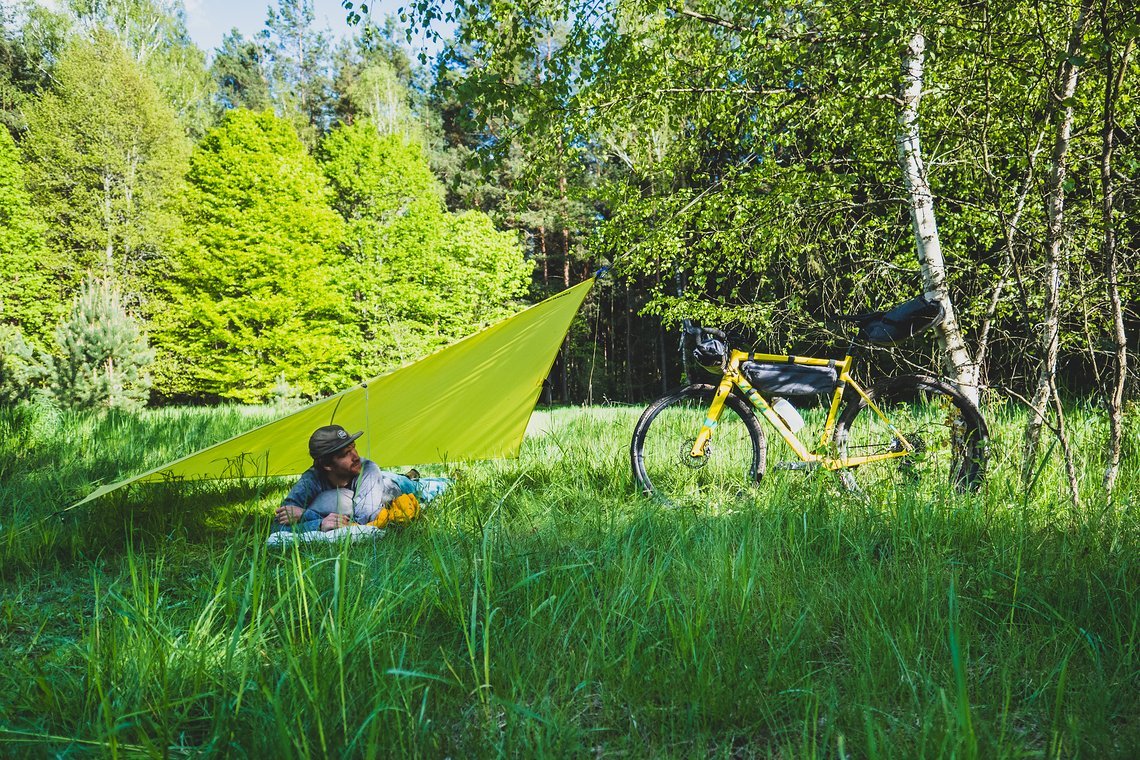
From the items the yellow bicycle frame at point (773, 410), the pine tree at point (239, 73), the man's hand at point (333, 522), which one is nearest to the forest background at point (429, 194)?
the pine tree at point (239, 73)

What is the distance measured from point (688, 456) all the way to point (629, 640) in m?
1.91

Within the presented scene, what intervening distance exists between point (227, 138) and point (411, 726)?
19479mm

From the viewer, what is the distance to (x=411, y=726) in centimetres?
112

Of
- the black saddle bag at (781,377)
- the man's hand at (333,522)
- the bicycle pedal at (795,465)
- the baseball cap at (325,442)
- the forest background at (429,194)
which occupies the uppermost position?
the forest background at (429,194)

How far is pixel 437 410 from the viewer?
136 inches

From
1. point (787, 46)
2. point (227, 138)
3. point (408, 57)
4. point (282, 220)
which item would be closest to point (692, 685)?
point (787, 46)

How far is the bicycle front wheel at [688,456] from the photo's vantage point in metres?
3.12

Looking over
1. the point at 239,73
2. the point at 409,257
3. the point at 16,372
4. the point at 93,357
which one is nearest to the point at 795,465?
the point at 16,372

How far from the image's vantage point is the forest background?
2.96 metres

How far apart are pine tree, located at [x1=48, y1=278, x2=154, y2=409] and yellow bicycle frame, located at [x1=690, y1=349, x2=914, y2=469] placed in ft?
31.0

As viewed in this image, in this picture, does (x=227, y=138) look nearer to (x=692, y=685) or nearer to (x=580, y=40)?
(x=580, y=40)

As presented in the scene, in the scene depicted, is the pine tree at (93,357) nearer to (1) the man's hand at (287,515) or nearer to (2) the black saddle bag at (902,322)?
(1) the man's hand at (287,515)

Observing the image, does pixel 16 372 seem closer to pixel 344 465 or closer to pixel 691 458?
pixel 344 465

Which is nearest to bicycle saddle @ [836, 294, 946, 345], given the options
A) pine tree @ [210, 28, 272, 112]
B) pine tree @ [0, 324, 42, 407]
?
pine tree @ [0, 324, 42, 407]
